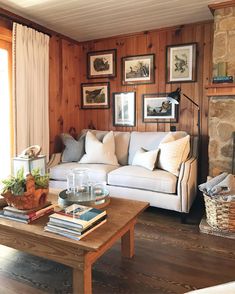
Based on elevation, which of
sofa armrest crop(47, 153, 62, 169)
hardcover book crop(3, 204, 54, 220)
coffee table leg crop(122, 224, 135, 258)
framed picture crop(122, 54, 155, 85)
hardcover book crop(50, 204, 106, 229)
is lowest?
coffee table leg crop(122, 224, 135, 258)

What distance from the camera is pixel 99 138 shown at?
148 inches

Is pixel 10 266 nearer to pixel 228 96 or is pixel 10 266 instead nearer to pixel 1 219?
pixel 1 219

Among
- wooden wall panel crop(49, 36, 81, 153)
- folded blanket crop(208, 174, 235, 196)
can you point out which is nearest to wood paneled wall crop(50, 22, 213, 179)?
wooden wall panel crop(49, 36, 81, 153)

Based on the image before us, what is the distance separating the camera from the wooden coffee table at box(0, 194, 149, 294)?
1396 mm

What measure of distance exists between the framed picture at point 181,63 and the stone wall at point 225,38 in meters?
0.59

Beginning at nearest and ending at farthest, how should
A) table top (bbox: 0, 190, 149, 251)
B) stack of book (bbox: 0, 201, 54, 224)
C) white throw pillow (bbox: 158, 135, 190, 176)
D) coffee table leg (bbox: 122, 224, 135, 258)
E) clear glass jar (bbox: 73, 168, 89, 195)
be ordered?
table top (bbox: 0, 190, 149, 251)
stack of book (bbox: 0, 201, 54, 224)
coffee table leg (bbox: 122, 224, 135, 258)
clear glass jar (bbox: 73, 168, 89, 195)
white throw pillow (bbox: 158, 135, 190, 176)

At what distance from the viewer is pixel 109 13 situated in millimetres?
3051

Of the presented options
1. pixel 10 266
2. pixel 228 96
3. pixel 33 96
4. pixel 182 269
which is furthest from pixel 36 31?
pixel 182 269

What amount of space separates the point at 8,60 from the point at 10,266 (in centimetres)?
235

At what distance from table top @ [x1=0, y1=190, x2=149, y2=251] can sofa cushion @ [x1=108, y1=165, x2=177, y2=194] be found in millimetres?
828

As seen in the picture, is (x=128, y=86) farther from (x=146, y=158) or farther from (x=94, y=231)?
(x=94, y=231)

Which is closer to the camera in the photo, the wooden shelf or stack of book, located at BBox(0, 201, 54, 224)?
stack of book, located at BBox(0, 201, 54, 224)

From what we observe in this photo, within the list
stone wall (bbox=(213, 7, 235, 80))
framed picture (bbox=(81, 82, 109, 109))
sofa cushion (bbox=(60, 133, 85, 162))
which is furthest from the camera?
framed picture (bbox=(81, 82, 109, 109))

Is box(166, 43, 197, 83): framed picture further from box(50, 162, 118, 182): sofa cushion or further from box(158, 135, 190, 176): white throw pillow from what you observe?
box(50, 162, 118, 182): sofa cushion
